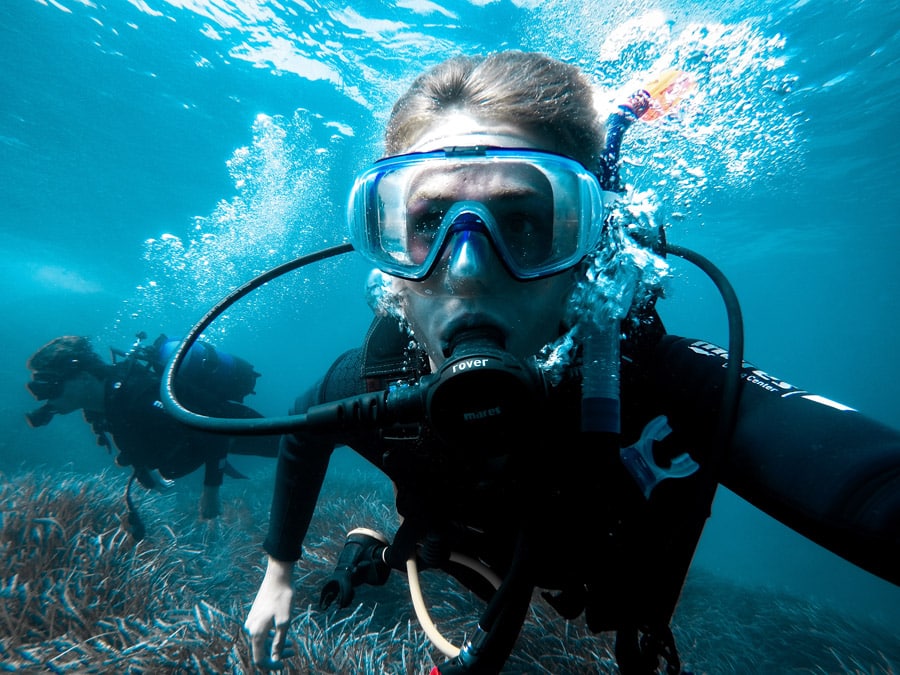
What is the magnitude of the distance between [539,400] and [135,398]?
24.9 feet

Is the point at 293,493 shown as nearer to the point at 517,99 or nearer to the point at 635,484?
the point at 635,484

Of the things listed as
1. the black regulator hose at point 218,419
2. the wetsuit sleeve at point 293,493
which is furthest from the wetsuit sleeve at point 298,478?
the black regulator hose at point 218,419

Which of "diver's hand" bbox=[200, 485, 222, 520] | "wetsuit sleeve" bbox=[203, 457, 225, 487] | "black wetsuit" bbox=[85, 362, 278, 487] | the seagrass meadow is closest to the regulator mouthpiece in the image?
the seagrass meadow

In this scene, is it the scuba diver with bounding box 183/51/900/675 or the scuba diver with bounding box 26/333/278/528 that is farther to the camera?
the scuba diver with bounding box 26/333/278/528

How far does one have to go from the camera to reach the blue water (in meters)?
10.9

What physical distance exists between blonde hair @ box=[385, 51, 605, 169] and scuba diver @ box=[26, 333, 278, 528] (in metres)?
5.87

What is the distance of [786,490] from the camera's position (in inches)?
58.6

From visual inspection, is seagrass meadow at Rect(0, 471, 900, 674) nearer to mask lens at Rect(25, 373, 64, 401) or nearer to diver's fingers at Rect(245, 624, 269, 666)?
diver's fingers at Rect(245, 624, 269, 666)

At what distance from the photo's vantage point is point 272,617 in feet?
8.81

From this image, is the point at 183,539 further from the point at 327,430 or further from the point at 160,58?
the point at 160,58

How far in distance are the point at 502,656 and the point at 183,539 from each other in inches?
339

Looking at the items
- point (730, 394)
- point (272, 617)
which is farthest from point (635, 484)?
point (272, 617)

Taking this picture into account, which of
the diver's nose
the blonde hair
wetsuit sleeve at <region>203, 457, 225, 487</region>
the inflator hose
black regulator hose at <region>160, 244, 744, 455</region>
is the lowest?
wetsuit sleeve at <region>203, 457, 225, 487</region>

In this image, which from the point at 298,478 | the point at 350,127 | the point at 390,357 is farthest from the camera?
the point at 350,127
